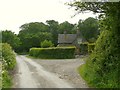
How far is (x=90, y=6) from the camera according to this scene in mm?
17688

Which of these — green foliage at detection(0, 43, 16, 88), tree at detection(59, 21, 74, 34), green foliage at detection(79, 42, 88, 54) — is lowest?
green foliage at detection(79, 42, 88, 54)

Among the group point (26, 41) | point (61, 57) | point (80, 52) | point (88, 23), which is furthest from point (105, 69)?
point (88, 23)

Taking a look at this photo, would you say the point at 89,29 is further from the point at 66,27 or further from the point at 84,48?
the point at 84,48

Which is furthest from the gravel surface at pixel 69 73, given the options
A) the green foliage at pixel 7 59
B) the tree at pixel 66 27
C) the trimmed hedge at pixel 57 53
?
the tree at pixel 66 27

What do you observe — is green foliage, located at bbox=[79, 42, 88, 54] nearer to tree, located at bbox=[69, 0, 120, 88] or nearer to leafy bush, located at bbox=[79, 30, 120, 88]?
tree, located at bbox=[69, 0, 120, 88]

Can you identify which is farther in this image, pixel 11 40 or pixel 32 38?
pixel 11 40

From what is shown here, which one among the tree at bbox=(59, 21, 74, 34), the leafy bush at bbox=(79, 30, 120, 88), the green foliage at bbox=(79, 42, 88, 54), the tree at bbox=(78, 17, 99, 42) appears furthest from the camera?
the tree at bbox=(59, 21, 74, 34)

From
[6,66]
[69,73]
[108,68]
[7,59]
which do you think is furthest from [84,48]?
[108,68]

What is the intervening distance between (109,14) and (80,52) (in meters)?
40.4

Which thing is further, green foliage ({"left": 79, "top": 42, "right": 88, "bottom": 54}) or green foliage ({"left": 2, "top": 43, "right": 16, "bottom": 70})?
green foliage ({"left": 79, "top": 42, "right": 88, "bottom": 54})

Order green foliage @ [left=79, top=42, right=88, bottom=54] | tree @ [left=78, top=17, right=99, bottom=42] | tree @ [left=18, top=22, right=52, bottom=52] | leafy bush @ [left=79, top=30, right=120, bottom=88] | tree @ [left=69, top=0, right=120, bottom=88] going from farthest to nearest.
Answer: tree @ [left=78, top=17, right=99, bottom=42] < tree @ [left=18, top=22, right=52, bottom=52] < green foliage @ [left=79, top=42, right=88, bottom=54] < tree @ [left=69, top=0, right=120, bottom=88] < leafy bush @ [left=79, top=30, right=120, bottom=88]

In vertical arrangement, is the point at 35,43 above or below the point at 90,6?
below

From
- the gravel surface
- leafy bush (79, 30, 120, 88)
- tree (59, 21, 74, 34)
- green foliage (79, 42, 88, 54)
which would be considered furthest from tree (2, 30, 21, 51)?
leafy bush (79, 30, 120, 88)

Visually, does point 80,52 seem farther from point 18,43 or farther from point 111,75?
point 111,75
